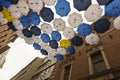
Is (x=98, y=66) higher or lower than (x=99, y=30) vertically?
lower

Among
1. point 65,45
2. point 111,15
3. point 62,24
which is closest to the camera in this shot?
point 111,15

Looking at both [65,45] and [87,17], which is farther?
[65,45]

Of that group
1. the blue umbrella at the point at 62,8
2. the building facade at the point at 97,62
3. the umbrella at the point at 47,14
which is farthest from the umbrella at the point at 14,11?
the building facade at the point at 97,62

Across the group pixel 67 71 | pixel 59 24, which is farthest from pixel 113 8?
pixel 67 71

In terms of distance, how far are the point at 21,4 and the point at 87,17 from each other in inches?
183

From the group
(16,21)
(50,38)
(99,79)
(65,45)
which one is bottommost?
(99,79)

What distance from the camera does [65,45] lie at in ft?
38.6

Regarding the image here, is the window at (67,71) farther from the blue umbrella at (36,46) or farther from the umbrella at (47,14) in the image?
the umbrella at (47,14)

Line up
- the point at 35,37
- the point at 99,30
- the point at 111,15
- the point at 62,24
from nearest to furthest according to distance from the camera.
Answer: the point at 111,15 < the point at 99,30 < the point at 62,24 < the point at 35,37

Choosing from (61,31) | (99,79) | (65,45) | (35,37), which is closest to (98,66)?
(99,79)

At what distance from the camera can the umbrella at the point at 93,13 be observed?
9.35 meters

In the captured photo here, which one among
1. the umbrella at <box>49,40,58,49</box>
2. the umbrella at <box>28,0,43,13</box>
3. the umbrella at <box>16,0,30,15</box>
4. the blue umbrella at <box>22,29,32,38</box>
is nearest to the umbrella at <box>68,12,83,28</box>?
the umbrella at <box>28,0,43,13</box>

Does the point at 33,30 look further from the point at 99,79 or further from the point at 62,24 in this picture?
the point at 99,79

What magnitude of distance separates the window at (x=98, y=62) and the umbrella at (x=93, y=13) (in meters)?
3.92
